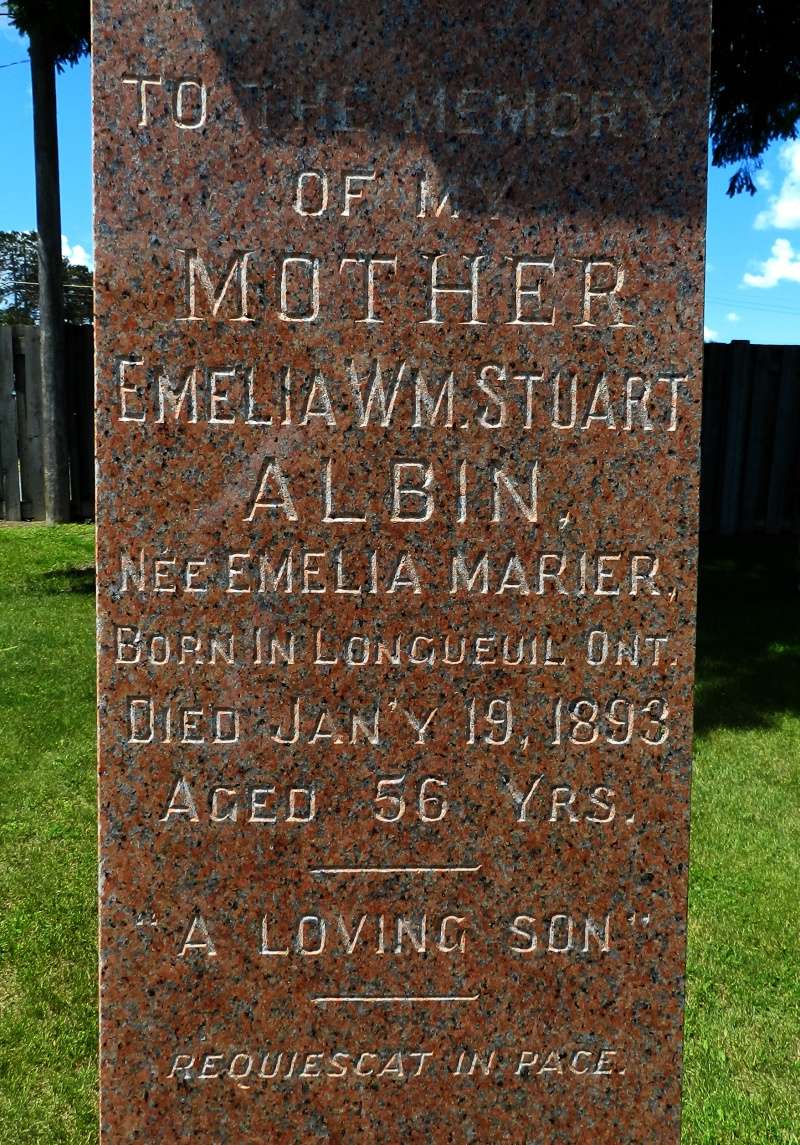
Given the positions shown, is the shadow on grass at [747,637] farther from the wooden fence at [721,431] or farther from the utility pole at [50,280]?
the utility pole at [50,280]

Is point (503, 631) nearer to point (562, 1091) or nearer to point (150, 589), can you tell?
point (150, 589)

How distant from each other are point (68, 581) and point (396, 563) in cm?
794

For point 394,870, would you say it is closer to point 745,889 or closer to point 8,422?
point 745,889

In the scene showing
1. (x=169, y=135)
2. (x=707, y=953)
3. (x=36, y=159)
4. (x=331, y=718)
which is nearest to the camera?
(x=169, y=135)

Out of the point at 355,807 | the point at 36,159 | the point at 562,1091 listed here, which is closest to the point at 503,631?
the point at 355,807

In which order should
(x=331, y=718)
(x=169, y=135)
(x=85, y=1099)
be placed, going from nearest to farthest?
1. (x=169, y=135)
2. (x=331, y=718)
3. (x=85, y=1099)

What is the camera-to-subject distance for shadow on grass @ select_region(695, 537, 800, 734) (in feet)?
22.1

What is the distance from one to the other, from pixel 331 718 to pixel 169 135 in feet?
4.43

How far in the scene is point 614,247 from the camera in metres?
2.42

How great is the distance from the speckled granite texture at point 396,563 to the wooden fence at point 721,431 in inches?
391

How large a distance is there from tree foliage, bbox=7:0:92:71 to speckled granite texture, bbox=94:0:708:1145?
22.9ft

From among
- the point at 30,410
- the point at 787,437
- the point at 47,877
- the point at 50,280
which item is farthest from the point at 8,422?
the point at 787,437

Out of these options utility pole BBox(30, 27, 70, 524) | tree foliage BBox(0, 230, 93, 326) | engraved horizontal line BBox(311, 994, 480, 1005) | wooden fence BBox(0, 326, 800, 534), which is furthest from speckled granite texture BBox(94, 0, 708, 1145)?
tree foliage BBox(0, 230, 93, 326)

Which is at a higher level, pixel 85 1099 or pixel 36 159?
pixel 36 159
